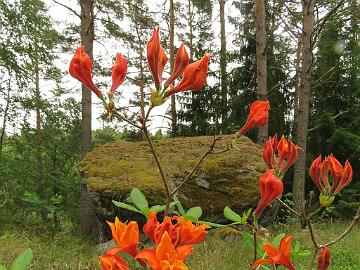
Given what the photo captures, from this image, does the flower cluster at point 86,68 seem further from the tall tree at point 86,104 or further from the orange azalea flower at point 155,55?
the tall tree at point 86,104

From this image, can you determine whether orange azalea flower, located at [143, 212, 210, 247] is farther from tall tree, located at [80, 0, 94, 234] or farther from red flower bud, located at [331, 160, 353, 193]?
tall tree, located at [80, 0, 94, 234]

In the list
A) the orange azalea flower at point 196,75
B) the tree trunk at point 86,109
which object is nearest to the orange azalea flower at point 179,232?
the orange azalea flower at point 196,75

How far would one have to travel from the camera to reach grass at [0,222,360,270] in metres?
5.35

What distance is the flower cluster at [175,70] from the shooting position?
2.84 feet

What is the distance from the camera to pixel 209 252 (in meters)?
5.71

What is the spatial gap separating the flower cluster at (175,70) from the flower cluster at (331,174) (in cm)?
42

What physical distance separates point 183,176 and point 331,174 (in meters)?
5.79

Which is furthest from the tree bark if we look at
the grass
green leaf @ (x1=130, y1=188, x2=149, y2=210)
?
green leaf @ (x1=130, y1=188, x2=149, y2=210)

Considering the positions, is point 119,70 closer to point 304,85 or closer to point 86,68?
point 86,68

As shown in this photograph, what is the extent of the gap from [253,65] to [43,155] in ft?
20.1

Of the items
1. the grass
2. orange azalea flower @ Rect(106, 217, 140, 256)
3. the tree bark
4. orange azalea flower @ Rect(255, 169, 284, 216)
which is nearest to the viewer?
orange azalea flower @ Rect(106, 217, 140, 256)

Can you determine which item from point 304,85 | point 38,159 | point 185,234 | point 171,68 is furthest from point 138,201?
point 171,68

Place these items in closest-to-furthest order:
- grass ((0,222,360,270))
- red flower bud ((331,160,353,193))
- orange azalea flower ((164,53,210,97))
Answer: orange azalea flower ((164,53,210,97)), red flower bud ((331,160,353,193)), grass ((0,222,360,270))

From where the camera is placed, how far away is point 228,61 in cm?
1334
